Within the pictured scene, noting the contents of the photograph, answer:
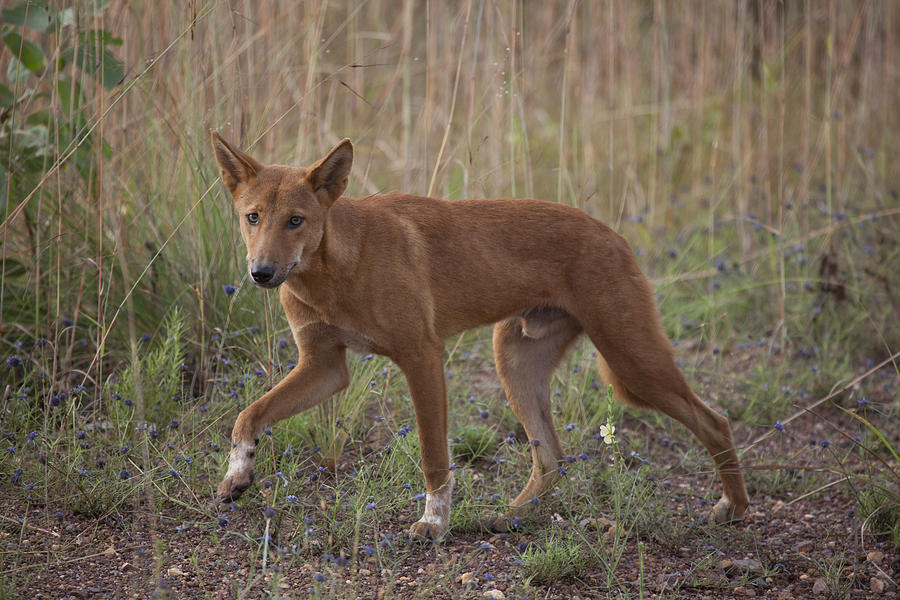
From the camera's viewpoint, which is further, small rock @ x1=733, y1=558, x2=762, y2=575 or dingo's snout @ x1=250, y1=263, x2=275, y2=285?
small rock @ x1=733, y1=558, x2=762, y2=575

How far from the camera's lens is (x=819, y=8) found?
865 cm

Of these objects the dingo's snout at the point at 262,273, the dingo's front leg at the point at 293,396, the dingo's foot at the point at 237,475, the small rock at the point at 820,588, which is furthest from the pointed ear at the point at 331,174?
the small rock at the point at 820,588

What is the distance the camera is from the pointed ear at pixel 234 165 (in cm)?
346

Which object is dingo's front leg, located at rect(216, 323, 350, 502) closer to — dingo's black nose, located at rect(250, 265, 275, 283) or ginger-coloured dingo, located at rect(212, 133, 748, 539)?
ginger-coloured dingo, located at rect(212, 133, 748, 539)

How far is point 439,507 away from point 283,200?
133 cm

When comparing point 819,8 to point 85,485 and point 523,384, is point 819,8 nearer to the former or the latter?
point 523,384

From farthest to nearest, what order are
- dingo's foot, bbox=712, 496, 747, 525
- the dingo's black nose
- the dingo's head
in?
1. dingo's foot, bbox=712, 496, 747, 525
2. the dingo's head
3. the dingo's black nose

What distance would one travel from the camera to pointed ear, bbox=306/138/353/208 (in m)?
3.46

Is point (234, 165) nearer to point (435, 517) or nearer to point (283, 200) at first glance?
point (283, 200)

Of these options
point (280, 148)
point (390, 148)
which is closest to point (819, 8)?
point (390, 148)

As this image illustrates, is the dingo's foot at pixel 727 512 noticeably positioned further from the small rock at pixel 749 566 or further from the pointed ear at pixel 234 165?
the pointed ear at pixel 234 165

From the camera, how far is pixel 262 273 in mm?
3238

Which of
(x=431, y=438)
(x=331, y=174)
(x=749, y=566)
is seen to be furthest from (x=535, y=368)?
(x=331, y=174)

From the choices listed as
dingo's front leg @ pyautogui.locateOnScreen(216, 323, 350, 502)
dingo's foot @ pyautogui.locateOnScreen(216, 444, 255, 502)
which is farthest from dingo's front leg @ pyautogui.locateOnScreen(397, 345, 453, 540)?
dingo's foot @ pyautogui.locateOnScreen(216, 444, 255, 502)
